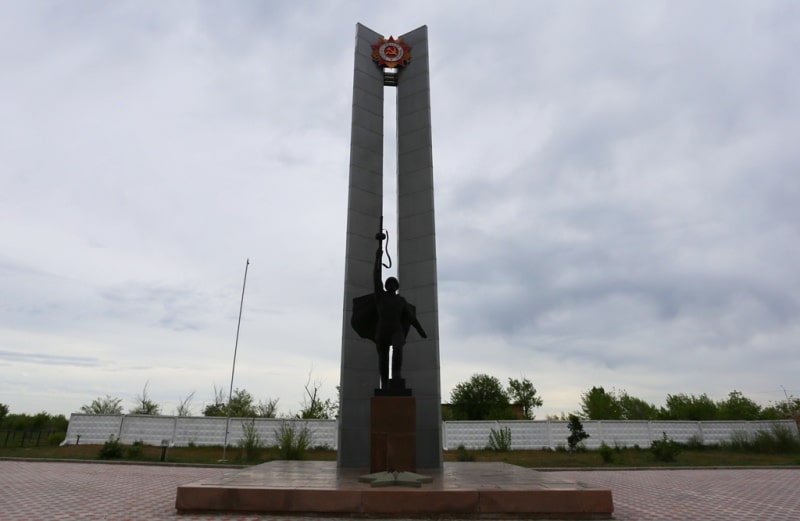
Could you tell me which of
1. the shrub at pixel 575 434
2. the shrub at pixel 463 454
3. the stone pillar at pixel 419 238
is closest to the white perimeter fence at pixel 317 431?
the shrub at pixel 463 454

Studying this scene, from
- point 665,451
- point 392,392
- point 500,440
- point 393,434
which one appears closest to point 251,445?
point 500,440

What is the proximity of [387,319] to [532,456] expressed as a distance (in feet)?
48.2

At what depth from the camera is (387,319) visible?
Result: 928 centimetres

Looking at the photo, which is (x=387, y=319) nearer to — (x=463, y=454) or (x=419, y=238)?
(x=419, y=238)

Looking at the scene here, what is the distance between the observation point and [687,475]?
13.4 m

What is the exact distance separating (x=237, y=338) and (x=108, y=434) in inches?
360

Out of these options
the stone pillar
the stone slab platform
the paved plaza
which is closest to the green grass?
the paved plaza

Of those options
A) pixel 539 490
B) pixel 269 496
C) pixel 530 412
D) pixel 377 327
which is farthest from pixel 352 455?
pixel 530 412

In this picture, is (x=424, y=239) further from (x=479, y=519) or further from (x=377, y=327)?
(x=479, y=519)

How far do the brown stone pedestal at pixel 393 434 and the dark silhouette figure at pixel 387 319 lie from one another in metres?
0.51

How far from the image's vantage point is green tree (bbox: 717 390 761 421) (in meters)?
35.8

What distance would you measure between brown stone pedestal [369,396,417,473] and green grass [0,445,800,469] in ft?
26.4

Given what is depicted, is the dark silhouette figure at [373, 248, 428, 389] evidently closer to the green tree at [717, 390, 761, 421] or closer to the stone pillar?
the stone pillar

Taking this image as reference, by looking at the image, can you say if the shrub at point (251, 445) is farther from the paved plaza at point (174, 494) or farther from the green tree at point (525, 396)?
the green tree at point (525, 396)
